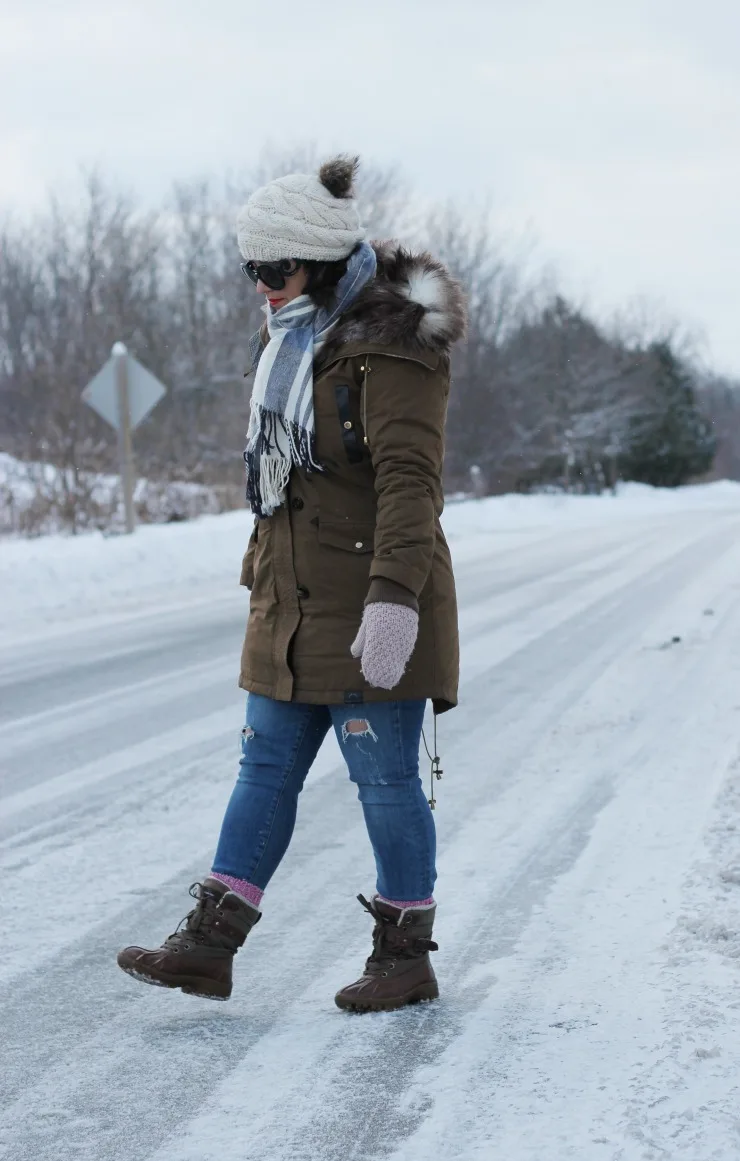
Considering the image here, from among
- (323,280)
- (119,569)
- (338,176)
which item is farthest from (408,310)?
(119,569)

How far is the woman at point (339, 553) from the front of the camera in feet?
9.68

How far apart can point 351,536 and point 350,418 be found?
25 centimetres

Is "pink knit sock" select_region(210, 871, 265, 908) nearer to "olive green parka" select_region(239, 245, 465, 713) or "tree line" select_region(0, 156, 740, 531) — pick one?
"olive green parka" select_region(239, 245, 465, 713)

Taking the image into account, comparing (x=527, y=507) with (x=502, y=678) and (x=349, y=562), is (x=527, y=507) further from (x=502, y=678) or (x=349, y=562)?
(x=349, y=562)

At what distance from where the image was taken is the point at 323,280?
3.10 m

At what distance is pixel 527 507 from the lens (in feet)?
101

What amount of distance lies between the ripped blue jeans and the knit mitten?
202 millimetres

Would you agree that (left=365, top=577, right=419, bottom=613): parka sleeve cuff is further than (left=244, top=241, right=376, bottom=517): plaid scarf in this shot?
No

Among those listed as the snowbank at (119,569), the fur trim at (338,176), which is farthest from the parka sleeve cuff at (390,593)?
the snowbank at (119,569)

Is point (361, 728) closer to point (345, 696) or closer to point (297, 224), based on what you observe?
point (345, 696)

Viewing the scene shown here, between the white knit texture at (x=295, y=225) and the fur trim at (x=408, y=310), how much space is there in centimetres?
12

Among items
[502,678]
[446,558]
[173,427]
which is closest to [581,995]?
[446,558]

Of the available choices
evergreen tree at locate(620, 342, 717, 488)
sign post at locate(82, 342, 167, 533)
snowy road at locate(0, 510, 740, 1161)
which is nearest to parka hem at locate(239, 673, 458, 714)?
snowy road at locate(0, 510, 740, 1161)

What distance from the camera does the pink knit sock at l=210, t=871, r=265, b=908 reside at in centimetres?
314
